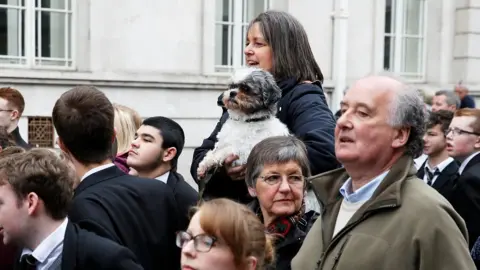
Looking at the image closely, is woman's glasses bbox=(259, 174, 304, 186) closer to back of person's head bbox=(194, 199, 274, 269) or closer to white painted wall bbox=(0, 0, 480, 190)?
back of person's head bbox=(194, 199, 274, 269)

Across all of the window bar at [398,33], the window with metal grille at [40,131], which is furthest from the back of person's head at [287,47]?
the window bar at [398,33]

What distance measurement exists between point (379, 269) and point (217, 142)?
5.69ft

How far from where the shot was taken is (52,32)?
45.5 ft

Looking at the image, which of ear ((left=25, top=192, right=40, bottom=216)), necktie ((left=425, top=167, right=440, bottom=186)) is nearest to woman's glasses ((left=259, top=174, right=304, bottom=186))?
ear ((left=25, top=192, right=40, bottom=216))

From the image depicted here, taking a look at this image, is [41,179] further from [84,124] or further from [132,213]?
[132,213]

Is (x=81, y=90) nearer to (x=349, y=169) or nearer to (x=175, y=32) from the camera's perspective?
(x=349, y=169)

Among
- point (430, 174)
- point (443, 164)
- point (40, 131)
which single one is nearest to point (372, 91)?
point (443, 164)

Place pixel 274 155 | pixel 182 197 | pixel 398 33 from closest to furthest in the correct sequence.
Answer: pixel 274 155 < pixel 182 197 < pixel 398 33

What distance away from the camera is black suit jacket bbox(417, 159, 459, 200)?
27.4ft

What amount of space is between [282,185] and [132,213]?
74cm

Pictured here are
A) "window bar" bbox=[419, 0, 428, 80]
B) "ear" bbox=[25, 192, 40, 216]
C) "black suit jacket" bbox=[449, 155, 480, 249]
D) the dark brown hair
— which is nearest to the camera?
"ear" bbox=[25, 192, 40, 216]

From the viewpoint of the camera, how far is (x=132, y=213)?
4.79 metres

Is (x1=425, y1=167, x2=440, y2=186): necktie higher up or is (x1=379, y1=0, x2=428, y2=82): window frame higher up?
(x1=379, y1=0, x2=428, y2=82): window frame

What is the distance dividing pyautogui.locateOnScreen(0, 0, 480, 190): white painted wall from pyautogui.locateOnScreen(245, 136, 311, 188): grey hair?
8.64m
